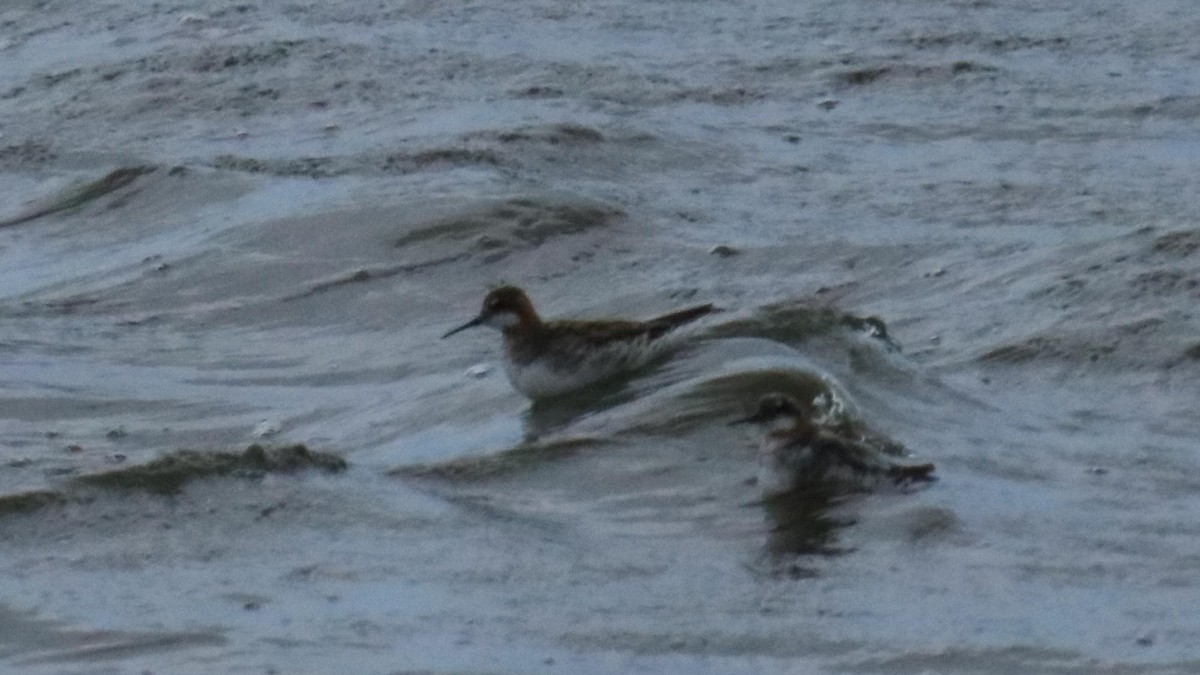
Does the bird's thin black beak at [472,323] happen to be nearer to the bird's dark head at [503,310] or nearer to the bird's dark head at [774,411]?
the bird's dark head at [503,310]

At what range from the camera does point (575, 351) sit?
32.6 ft

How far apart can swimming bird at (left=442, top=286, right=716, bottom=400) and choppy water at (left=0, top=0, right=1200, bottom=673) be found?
115mm

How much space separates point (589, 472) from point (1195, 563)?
7.11ft

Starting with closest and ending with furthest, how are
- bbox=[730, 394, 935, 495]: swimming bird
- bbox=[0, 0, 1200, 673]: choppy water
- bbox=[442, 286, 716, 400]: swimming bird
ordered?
bbox=[0, 0, 1200, 673]: choppy water → bbox=[730, 394, 935, 495]: swimming bird → bbox=[442, 286, 716, 400]: swimming bird

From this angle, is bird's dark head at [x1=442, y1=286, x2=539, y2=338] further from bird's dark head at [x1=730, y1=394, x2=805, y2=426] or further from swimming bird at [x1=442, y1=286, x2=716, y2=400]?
bird's dark head at [x1=730, y1=394, x2=805, y2=426]

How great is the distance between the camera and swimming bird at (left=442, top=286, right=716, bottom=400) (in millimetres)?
9828

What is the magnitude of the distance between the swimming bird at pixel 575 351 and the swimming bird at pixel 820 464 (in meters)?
1.52

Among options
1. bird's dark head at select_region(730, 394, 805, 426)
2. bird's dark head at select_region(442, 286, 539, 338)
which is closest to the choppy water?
bird's dark head at select_region(730, 394, 805, 426)

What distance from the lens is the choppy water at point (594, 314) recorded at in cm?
720

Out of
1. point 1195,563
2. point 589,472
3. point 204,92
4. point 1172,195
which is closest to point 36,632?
point 589,472

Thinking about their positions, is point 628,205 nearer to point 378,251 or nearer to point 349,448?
point 378,251

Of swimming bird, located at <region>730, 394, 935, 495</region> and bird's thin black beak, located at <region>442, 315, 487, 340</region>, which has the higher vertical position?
bird's thin black beak, located at <region>442, 315, 487, 340</region>

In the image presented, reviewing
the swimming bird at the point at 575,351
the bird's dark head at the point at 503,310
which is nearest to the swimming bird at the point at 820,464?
the swimming bird at the point at 575,351

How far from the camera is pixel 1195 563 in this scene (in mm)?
7461
